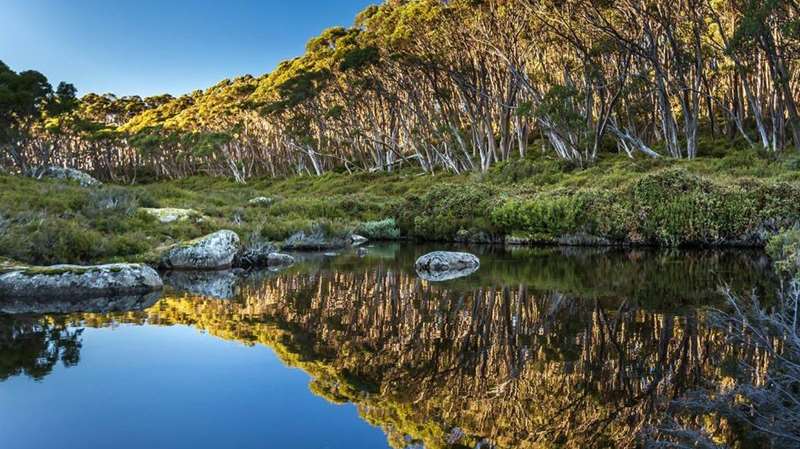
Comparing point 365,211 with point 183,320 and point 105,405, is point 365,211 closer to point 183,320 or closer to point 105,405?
A: point 183,320

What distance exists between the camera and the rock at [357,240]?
80.9 ft

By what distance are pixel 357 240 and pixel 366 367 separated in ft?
64.1

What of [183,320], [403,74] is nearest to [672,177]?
[183,320]

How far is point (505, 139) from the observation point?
38.7 m

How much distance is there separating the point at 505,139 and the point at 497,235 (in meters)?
16.2

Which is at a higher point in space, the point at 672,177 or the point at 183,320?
the point at 672,177

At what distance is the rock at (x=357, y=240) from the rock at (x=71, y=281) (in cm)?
1345

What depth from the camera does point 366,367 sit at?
6.05 metres

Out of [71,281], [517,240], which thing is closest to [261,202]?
[517,240]

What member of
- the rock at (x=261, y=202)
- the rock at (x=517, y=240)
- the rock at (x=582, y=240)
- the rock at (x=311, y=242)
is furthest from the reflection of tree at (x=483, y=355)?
the rock at (x=261, y=202)

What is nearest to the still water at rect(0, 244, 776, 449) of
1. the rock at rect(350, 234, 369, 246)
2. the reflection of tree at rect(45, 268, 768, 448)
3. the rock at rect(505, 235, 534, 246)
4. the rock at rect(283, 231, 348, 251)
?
the reflection of tree at rect(45, 268, 768, 448)

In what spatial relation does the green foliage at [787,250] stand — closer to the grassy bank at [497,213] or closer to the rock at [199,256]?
the grassy bank at [497,213]

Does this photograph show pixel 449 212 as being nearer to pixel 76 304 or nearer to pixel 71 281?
pixel 71 281

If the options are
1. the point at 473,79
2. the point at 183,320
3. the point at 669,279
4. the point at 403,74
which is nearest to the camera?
the point at 183,320
